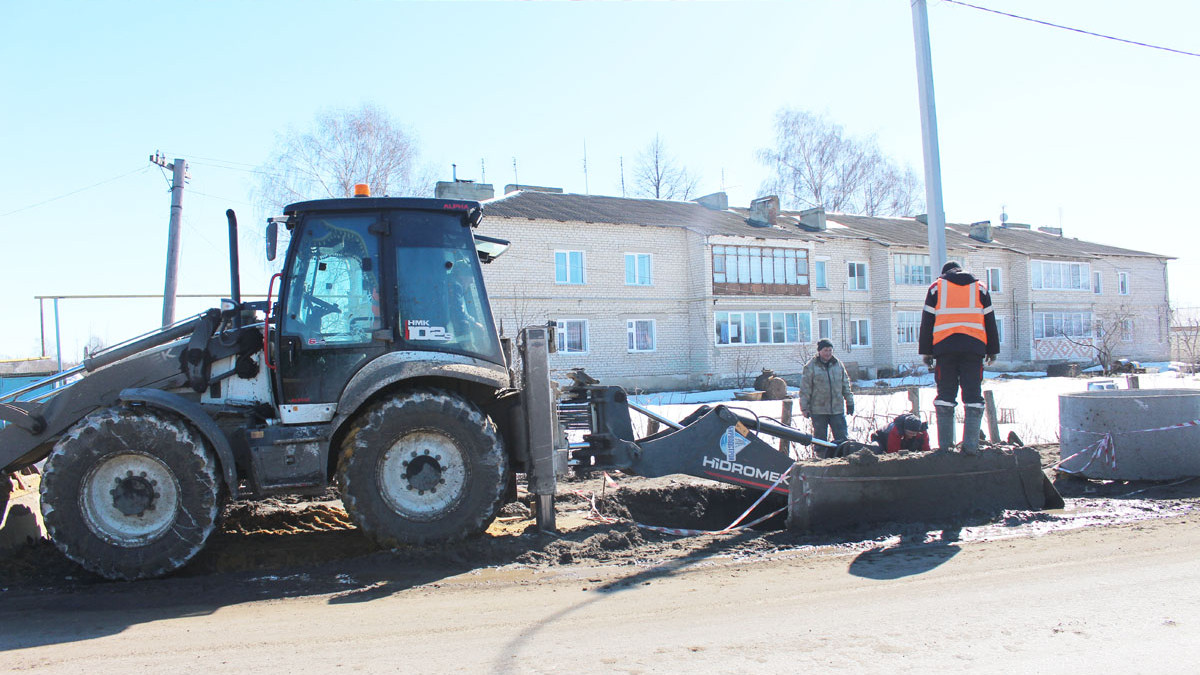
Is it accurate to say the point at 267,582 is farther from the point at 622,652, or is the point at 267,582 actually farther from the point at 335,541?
the point at 622,652

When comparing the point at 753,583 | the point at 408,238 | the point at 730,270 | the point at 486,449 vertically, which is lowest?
the point at 753,583

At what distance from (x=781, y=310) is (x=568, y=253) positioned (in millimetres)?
11020

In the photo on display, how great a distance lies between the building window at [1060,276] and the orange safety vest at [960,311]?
1731 inches

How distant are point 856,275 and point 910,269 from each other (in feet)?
10.7

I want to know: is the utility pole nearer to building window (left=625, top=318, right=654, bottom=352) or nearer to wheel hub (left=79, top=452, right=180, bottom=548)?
wheel hub (left=79, top=452, right=180, bottom=548)

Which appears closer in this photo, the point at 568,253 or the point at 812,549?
the point at 812,549

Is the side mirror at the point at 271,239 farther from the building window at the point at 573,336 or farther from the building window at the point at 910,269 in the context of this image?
the building window at the point at 910,269

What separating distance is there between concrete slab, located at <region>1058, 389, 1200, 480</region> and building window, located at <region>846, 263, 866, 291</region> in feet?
110

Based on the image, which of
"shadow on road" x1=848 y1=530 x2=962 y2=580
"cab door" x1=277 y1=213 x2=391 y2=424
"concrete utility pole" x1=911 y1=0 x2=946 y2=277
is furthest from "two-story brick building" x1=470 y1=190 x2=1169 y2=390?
"shadow on road" x1=848 y1=530 x2=962 y2=580

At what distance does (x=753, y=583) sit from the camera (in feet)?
17.7

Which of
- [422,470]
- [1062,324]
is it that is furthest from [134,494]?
[1062,324]

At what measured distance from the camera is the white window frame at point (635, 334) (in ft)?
110

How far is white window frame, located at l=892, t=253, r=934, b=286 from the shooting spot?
41.6 m

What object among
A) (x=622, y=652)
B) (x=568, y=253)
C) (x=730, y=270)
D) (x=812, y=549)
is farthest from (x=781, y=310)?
(x=622, y=652)
